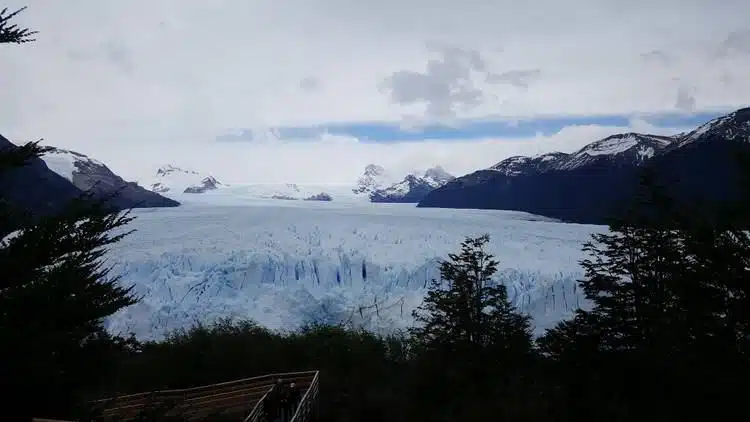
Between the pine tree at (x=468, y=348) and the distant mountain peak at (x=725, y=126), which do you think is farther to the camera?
the distant mountain peak at (x=725, y=126)

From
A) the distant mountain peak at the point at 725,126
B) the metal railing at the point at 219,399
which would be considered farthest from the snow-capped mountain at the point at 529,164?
the metal railing at the point at 219,399

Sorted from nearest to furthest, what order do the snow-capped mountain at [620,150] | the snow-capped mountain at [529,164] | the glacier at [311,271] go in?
the glacier at [311,271] < the snow-capped mountain at [620,150] < the snow-capped mountain at [529,164]

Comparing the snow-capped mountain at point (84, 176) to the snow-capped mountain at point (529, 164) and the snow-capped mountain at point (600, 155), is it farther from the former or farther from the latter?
the snow-capped mountain at point (600, 155)

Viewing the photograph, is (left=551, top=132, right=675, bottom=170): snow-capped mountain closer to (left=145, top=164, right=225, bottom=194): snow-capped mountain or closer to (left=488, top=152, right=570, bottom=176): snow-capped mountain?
(left=488, top=152, right=570, bottom=176): snow-capped mountain

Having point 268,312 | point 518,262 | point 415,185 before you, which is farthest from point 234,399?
point 415,185

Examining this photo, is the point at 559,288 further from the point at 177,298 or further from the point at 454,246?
the point at 177,298

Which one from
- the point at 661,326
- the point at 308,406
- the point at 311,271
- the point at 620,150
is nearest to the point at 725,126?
the point at 620,150

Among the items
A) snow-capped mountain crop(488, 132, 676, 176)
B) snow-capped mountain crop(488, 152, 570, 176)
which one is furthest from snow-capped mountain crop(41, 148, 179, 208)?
snow-capped mountain crop(488, 132, 676, 176)

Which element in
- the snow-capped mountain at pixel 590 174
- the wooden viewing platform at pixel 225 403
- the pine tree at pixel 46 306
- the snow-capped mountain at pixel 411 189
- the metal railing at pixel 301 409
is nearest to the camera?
the pine tree at pixel 46 306
